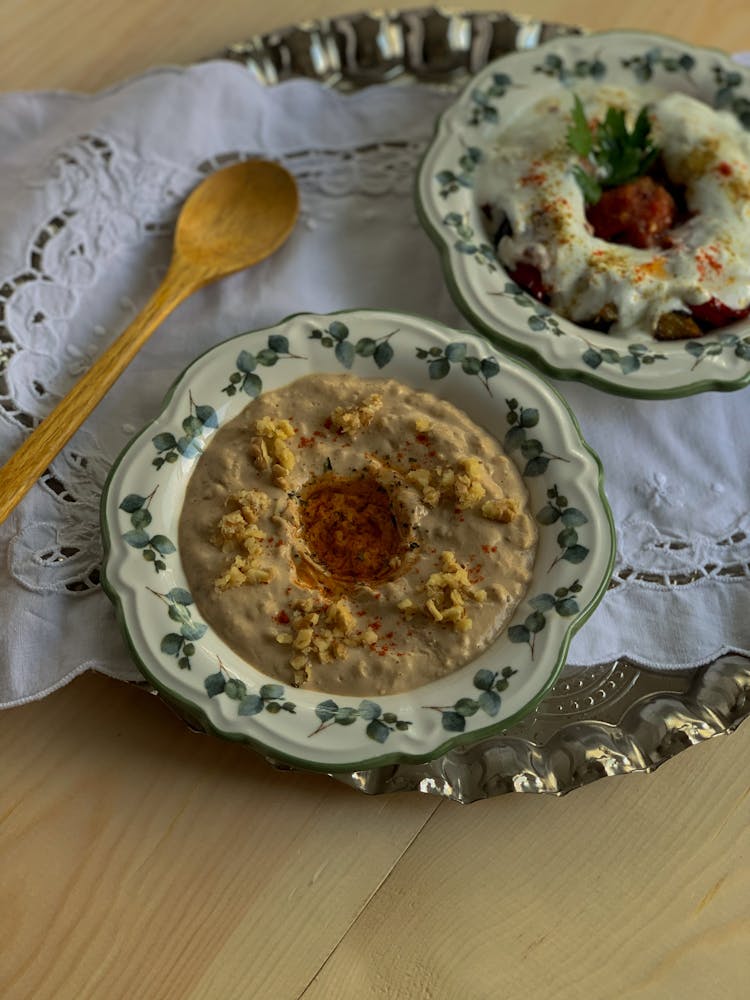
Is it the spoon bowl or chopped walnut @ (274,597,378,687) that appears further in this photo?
the spoon bowl

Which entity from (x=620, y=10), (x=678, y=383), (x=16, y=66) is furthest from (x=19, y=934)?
(x=620, y=10)

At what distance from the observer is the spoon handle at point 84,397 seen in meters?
1.38

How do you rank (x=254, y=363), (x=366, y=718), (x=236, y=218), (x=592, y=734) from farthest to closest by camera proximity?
1. (x=236, y=218)
2. (x=254, y=363)
3. (x=592, y=734)
4. (x=366, y=718)

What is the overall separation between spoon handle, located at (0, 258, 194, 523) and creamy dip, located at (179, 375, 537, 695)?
0.22m

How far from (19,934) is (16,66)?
1548 mm

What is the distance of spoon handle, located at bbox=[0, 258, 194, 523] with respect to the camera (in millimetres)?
1379

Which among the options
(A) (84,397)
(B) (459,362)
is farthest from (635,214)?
(A) (84,397)

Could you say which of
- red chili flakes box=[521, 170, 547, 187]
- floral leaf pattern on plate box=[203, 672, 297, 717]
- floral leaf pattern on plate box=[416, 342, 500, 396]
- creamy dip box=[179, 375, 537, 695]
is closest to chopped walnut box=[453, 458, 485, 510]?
creamy dip box=[179, 375, 537, 695]

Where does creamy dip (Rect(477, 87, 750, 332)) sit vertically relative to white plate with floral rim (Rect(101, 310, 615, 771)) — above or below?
above

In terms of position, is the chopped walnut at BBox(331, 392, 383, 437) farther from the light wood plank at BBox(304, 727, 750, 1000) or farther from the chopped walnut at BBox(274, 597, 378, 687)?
the light wood plank at BBox(304, 727, 750, 1000)

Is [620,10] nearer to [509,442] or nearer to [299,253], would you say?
[299,253]

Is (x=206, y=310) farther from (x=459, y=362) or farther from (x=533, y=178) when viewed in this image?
(x=533, y=178)

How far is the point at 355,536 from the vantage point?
1.36 m

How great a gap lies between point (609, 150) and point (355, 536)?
31.2 inches
